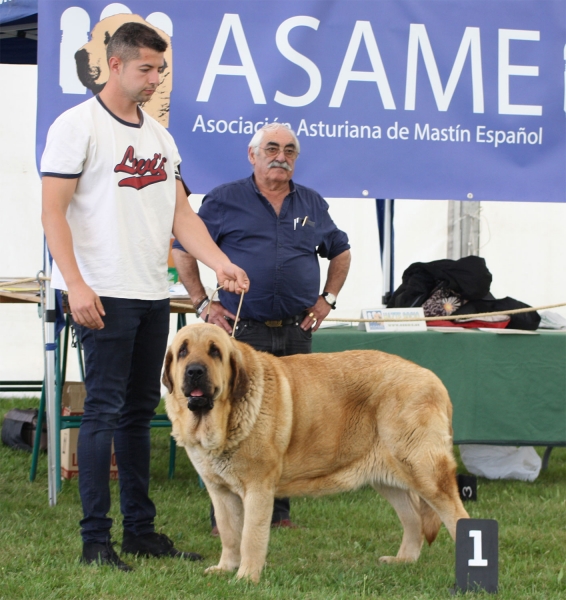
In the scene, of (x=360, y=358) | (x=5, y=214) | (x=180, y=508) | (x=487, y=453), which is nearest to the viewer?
(x=360, y=358)

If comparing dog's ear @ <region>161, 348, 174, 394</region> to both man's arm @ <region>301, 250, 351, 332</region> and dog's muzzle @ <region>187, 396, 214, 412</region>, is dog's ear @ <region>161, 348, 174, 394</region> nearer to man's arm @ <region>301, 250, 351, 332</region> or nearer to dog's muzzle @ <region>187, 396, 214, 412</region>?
dog's muzzle @ <region>187, 396, 214, 412</region>

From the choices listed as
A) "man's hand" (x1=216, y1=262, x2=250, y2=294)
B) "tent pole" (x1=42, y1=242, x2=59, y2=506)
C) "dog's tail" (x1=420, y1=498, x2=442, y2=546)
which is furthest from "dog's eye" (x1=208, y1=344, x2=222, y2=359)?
"tent pole" (x1=42, y1=242, x2=59, y2=506)

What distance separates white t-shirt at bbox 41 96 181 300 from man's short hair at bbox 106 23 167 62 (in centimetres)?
23

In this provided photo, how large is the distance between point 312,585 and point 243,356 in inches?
39.2

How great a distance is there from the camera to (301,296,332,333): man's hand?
440 centimetres

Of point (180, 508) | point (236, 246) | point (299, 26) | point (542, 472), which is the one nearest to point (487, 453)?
point (542, 472)

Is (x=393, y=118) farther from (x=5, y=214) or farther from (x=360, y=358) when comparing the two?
(x=5, y=214)

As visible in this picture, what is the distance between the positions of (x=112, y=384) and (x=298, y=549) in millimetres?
1350

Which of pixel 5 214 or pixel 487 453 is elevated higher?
pixel 5 214

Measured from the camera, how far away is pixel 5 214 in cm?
777

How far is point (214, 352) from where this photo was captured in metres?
3.34

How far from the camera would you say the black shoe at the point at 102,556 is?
3480 mm

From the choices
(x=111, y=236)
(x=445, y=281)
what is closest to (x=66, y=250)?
(x=111, y=236)

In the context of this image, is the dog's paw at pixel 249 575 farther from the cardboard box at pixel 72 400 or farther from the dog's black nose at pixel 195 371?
the cardboard box at pixel 72 400
